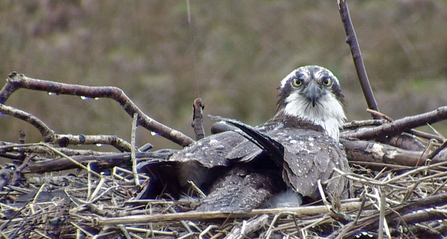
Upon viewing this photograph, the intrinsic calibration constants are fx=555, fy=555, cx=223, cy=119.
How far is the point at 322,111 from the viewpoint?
400cm

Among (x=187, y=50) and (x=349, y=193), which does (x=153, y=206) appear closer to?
(x=349, y=193)

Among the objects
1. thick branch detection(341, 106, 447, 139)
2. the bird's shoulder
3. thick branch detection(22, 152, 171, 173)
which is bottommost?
thick branch detection(341, 106, 447, 139)

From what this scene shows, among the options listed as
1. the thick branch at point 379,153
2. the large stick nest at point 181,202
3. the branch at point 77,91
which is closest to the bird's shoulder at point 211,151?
the large stick nest at point 181,202

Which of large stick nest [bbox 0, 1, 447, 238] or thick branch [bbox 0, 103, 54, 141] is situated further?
thick branch [bbox 0, 103, 54, 141]

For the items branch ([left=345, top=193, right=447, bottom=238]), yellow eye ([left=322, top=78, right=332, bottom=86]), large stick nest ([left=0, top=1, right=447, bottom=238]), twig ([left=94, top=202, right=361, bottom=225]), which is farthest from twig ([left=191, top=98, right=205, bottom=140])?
branch ([left=345, top=193, right=447, bottom=238])

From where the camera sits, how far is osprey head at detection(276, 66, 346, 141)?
3.97 meters

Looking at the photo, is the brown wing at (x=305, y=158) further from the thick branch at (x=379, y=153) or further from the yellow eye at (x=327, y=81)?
the yellow eye at (x=327, y=81)

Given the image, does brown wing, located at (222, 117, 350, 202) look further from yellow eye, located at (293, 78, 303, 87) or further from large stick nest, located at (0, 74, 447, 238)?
yellow eye, located at (293, 78, 303, 87)

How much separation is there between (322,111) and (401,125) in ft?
1.94

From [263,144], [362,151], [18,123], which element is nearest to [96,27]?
[18,123]

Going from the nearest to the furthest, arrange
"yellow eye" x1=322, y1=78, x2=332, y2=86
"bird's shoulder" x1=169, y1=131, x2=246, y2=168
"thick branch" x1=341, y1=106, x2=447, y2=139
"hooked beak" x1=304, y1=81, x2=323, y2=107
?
"bird's shoulder" x1=169, y1=131, x2=246, y2=168, "thick branch" x1=341, y1=106, x2=447, y2=139, "hooked beak" x1=304, y1=81, x2=323, y2=107, "yellow eye" x1=322, y1=78, x2=332, y2=86

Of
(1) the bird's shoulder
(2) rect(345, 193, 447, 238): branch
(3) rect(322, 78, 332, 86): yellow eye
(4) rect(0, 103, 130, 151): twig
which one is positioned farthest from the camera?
(3) rect(322, 78, 332, 86): yellow eye

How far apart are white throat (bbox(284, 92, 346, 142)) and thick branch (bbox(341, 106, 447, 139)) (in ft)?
0.46

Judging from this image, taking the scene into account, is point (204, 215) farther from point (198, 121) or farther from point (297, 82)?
point (297, 82)
